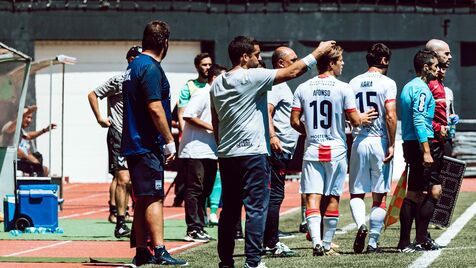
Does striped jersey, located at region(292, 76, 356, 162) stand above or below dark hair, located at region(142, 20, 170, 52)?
below

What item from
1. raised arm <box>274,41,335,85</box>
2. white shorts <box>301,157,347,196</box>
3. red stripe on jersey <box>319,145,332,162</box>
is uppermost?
raised arm <box>274,41,335,85</box>

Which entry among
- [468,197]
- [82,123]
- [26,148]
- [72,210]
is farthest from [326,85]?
[82,123]

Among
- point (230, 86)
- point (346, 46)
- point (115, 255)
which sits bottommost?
point (115, 255)

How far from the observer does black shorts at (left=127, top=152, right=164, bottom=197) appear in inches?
441

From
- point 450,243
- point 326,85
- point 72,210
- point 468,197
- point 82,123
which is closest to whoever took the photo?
point 326,85

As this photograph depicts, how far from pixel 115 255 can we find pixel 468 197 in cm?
1128

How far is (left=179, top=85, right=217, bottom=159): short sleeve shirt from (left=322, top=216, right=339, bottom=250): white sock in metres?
3.05

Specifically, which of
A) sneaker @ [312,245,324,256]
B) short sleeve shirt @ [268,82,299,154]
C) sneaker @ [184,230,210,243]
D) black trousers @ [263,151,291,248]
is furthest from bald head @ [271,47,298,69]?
sneaker @ [184,230,210,243]

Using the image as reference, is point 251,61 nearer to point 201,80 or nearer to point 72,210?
point 201,80

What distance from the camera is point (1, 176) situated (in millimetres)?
17344

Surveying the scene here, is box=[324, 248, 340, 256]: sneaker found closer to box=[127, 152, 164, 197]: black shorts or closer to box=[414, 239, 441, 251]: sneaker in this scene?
box=[414, 239, 441, 251]: sneaker

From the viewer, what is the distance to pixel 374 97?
12.5m

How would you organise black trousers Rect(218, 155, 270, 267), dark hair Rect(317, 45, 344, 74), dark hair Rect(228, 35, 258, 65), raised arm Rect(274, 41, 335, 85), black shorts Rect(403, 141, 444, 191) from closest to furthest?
1. raised arm Rect(274, 41, 335, 85)
2. black trousers Rect(218, 155, 270, 267)
3. dark hair Rect(228, 35, 258, 65)
4. dark hair Rect(317, 45, 344, 74)
5. black shorts Rect(403, 141, 444, 191)

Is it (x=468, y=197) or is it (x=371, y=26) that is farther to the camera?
(x=371, y=26)
